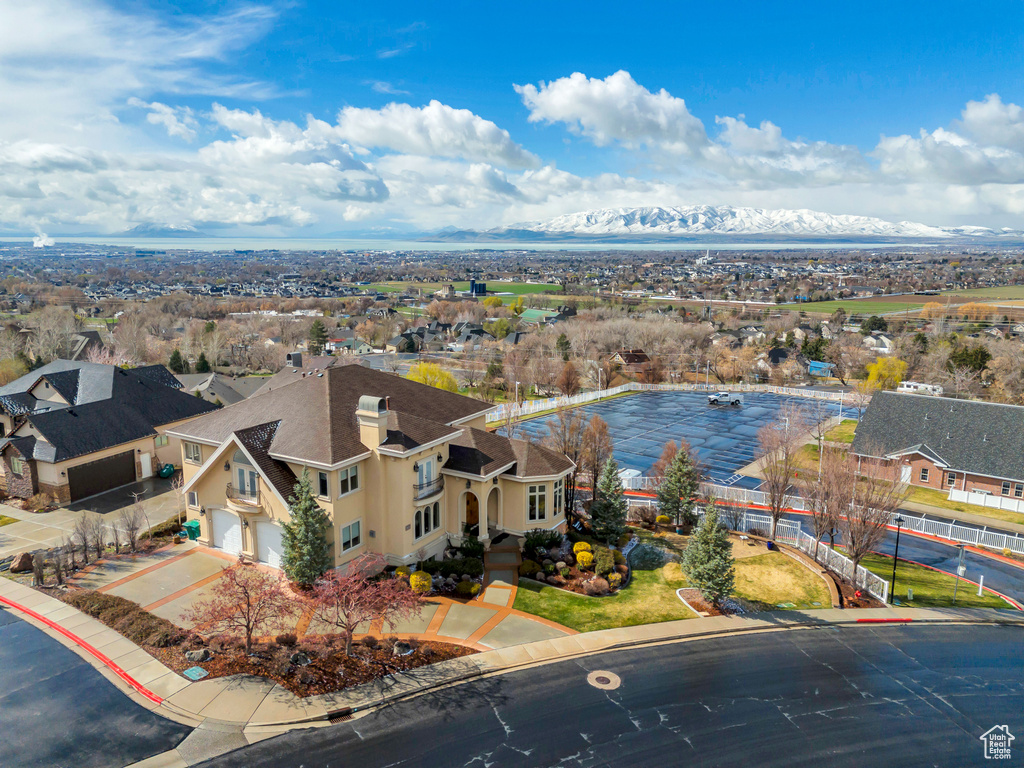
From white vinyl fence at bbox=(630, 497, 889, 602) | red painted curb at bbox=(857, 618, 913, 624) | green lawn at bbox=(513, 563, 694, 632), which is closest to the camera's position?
green lawn at bbox=(513, 563, 694, 632)

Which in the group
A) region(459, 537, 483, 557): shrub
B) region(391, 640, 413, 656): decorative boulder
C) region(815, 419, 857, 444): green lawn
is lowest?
region(815, 419, 857, 444): green lawn

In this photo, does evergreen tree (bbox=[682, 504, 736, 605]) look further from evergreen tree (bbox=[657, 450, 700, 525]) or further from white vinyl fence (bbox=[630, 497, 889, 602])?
evergreen tree (bbox=[657, 450, 700, 525])

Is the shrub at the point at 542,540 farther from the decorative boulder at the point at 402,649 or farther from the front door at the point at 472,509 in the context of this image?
the decorative boulder at the point at 402,649

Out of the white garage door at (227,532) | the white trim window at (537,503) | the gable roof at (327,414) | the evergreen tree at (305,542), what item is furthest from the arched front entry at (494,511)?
the white garage door at (227,532)

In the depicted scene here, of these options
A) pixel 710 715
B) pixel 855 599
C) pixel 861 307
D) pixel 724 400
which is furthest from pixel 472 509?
pixel 861 307

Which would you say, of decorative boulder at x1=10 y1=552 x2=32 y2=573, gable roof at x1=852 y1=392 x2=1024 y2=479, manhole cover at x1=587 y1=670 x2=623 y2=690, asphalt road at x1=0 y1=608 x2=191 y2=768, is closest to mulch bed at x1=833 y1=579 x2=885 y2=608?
manhole cover at x1=587 y1=670 x2=623 y2=690
